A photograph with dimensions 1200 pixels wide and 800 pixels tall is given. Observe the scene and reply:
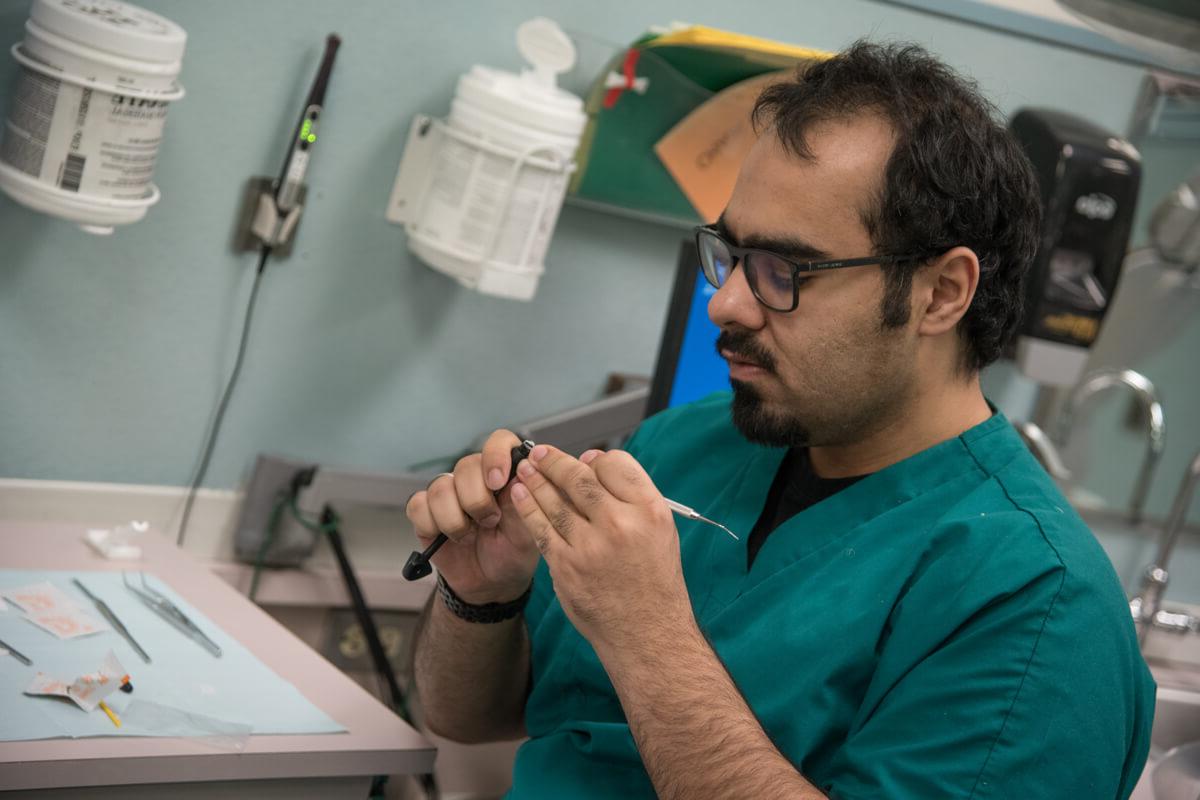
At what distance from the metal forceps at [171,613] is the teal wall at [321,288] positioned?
390mm

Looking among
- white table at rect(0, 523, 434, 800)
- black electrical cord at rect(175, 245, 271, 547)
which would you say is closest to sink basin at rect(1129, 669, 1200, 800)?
white table at rect(0, 523, 434, 800)

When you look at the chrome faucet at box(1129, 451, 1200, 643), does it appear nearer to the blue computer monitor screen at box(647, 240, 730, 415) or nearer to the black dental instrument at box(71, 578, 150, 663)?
the blue computer monitor screen at box(647, 240, 730, 415)

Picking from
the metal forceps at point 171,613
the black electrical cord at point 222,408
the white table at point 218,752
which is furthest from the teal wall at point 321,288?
the metal forceps at point 171,613

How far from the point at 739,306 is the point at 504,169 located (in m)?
0.63

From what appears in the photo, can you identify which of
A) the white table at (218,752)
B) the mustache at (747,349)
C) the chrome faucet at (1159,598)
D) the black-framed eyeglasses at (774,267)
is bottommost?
the white table at (218,752)

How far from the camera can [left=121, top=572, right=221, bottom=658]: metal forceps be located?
1321 millimetres

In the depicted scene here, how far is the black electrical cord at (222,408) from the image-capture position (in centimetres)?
176

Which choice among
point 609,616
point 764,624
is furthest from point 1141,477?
point 609,616

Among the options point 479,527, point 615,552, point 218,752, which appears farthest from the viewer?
point 479,527

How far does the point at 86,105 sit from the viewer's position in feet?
4.64

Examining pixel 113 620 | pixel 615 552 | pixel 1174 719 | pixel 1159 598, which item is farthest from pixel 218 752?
pixel 1159 598

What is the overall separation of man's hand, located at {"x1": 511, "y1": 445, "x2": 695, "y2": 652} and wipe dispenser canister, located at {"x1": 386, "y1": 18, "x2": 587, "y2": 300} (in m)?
0.70

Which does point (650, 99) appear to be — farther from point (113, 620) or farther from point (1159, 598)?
point (1159, 598)

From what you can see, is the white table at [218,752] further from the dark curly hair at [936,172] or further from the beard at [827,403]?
the dark curly hair at [936,172]
